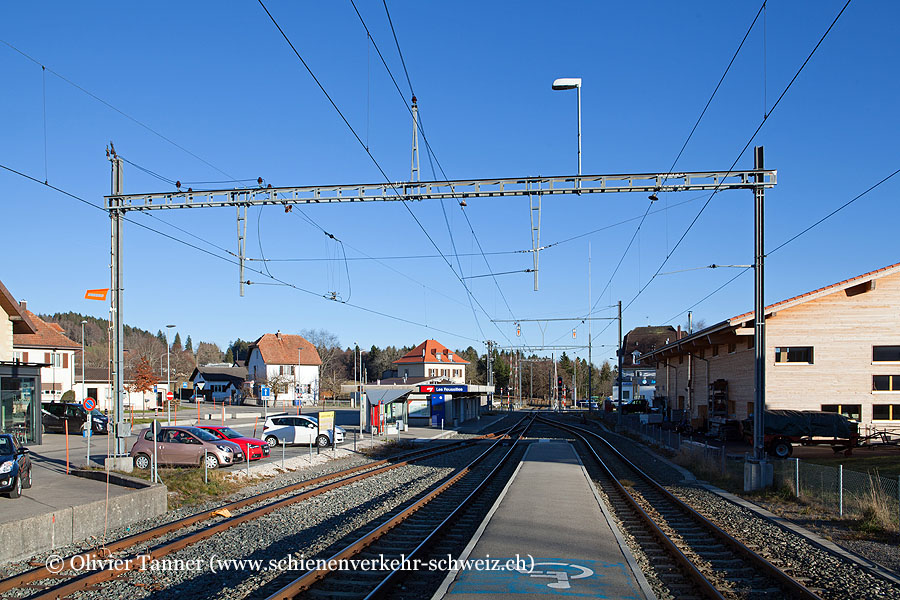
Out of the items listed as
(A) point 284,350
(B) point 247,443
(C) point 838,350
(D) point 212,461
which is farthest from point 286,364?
(D) point 212,461

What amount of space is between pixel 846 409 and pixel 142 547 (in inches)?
1326

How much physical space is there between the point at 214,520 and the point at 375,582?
645 centimetres

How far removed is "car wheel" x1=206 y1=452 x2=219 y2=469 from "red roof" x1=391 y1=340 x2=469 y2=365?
108064 millimetres

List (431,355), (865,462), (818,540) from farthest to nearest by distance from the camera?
(431,355), (865,462), (818,540)

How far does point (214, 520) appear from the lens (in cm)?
1484

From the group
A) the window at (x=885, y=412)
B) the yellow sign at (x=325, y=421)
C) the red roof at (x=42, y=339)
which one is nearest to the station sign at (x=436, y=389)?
the yellow sign at (x=325, y=421)

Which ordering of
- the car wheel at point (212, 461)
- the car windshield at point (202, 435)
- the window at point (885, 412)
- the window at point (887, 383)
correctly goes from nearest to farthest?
1. the car wheel at point (212, 461)
2. the car windshield at point (202, 435)
3. the window at point (885, 412)
4. the window at point (887, 383)

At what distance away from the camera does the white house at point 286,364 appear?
4146 inches

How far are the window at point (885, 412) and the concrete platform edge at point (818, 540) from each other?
20.0 m

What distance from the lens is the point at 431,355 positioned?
132375mm

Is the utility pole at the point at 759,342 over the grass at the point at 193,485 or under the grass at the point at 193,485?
over

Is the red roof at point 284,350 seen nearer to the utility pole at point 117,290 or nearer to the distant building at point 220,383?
the distant building at point 220,383

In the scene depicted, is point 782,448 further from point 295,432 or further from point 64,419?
point 64,419

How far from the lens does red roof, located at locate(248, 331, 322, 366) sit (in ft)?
356
